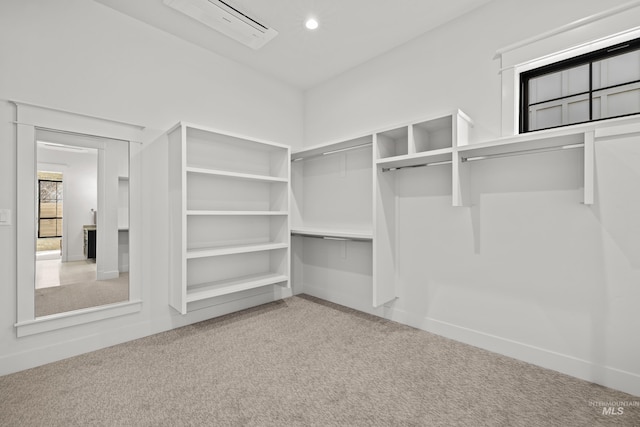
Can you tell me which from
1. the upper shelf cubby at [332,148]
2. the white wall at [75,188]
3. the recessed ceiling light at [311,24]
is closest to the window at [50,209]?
the white wall at [75,188]

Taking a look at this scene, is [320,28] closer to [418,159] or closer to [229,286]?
[418,159]

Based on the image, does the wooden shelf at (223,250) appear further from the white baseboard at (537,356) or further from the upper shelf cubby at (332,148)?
the white baseboard at (537,356)

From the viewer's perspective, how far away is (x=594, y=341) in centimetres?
195

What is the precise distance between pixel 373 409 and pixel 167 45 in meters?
3.39

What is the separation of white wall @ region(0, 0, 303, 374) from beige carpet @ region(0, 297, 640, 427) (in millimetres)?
215

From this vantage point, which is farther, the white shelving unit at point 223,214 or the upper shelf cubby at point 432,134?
the white shelving unit at point 223,214

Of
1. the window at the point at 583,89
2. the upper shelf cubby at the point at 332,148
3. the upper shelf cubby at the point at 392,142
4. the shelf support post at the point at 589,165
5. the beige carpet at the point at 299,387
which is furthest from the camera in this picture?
the upper shelf cubby at the point at 332,148

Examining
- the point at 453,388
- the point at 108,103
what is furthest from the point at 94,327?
the point at 453,388

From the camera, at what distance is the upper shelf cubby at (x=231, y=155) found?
112 inches

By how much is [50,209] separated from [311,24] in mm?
2616

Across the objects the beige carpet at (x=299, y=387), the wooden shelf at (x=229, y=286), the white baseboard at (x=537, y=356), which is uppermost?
the wooden shelf at (x=229, y=286)

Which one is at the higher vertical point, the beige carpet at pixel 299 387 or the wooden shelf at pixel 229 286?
the wooden shelf at pixel 229 286

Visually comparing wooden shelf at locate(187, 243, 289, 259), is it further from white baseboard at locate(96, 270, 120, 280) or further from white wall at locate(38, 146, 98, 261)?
white wall at locate(38, 146, 98, 261)

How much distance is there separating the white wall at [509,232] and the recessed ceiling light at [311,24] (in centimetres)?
85
